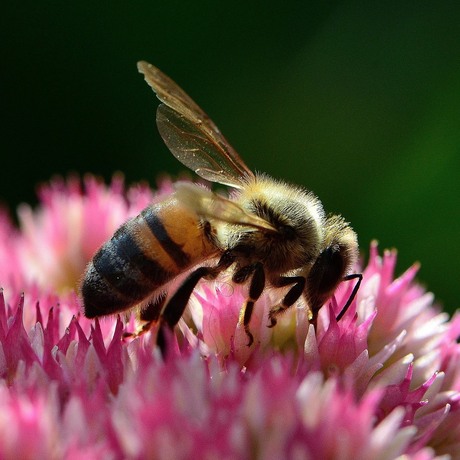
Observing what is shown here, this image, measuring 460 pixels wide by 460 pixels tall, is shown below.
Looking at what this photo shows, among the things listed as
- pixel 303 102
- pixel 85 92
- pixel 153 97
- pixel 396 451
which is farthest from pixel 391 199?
pixel 396 451

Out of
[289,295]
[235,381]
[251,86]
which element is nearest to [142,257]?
[289,295]

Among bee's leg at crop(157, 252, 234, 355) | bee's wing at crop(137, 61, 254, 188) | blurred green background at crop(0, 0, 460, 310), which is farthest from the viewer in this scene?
blurred green background at crop(0, 0, 460, 310)

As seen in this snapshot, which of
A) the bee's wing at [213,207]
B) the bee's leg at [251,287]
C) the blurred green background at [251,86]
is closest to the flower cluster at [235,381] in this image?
the bee's leg at [251,287]

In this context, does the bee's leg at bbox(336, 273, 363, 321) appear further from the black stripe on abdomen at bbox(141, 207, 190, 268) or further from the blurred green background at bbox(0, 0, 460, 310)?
the blurred green background at bbox(0, 0, 460, 310)

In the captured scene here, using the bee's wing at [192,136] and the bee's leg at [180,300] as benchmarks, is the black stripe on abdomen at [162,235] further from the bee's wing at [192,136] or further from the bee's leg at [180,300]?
the bee's wing at [192,136]

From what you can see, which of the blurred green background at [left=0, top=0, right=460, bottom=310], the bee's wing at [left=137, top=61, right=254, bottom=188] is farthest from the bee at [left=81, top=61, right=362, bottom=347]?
the blurred green background at [left=0, top=0, right=460, bottom=310]

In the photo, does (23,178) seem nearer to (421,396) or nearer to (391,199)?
(391,199)
